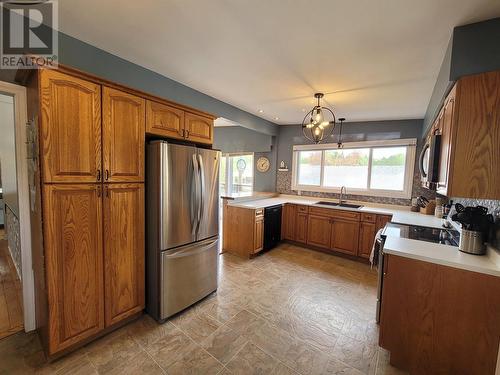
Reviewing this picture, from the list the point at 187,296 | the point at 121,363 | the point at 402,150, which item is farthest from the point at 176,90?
the point at 402,150

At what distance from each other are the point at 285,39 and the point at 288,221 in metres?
3.35

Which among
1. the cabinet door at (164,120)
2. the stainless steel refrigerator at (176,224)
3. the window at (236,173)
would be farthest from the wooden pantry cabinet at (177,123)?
the window at (236,173)

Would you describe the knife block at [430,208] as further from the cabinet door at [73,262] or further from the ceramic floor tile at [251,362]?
the cabinet door at [73,262]

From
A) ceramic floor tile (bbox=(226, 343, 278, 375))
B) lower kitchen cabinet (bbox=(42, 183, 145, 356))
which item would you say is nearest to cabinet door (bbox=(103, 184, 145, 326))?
lower kitchen cabinet (bbox=(42, 183, 145, 356))

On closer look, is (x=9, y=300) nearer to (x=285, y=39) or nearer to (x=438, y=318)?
(x=285, y=39)

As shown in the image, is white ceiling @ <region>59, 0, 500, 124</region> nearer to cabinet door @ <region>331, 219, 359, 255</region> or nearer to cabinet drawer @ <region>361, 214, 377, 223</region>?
cabinet drawer @ <region>361, 214, 377, 223</region>

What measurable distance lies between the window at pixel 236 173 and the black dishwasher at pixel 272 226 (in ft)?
5.35

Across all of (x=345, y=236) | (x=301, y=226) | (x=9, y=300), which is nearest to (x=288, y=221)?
(x=301, y=226)

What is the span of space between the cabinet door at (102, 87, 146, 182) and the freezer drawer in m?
0.83

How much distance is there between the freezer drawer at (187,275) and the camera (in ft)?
6.84

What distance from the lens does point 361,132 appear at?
433 cm

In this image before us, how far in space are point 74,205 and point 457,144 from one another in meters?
2.76

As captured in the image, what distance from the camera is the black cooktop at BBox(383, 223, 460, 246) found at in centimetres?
204

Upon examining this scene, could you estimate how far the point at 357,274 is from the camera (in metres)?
3.28
